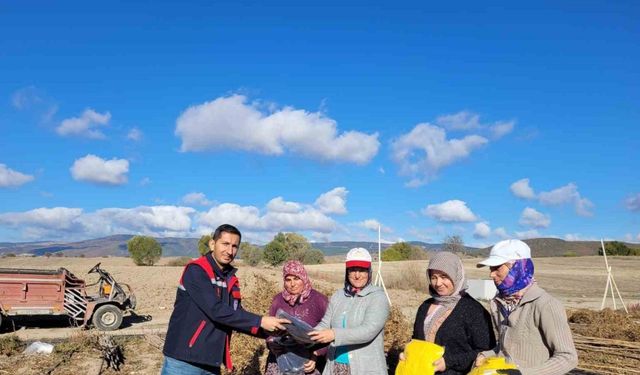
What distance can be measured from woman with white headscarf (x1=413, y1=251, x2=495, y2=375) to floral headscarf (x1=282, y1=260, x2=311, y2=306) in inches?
42.8

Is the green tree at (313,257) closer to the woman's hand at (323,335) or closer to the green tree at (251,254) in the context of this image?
the green tree at (251,254)

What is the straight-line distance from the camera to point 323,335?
3.26m

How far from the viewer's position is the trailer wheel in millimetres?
12147

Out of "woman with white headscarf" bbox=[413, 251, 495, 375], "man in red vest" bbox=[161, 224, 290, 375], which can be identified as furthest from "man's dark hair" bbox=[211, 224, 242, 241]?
"woman with white headscarf" bbox=[413, 251, 495, 375]

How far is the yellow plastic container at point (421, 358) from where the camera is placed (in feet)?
9.86

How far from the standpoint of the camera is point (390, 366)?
285 inches

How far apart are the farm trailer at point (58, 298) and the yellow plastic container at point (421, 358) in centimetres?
1056

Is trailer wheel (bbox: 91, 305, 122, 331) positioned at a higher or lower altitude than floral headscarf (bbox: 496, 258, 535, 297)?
lower

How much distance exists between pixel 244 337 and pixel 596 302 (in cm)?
1887

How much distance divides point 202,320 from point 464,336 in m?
1.75

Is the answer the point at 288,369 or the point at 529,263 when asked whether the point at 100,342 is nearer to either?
the point at 288,369

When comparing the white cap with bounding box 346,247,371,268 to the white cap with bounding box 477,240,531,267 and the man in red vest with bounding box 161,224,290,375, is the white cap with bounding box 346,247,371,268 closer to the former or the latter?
the man in red vest with bounding box 161,224,290,375

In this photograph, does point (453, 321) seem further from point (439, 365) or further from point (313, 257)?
point (313, 257)

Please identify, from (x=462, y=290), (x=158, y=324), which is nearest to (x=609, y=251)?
(x=158, y=324)
